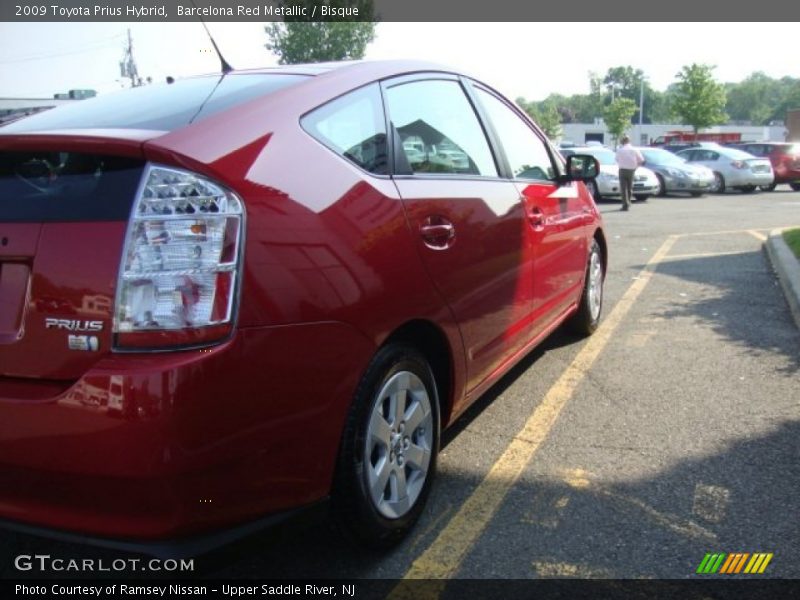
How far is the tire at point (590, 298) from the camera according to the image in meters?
5.27

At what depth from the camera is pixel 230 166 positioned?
203 centimetres

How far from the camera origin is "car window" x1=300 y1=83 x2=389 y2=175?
2439 mm

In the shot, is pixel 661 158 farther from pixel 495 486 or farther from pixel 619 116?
pixel 619 116

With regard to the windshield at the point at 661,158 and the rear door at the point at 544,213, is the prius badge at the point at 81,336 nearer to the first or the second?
the rear door at the point at 544,213

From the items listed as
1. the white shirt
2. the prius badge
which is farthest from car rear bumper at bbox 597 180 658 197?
the prius badge

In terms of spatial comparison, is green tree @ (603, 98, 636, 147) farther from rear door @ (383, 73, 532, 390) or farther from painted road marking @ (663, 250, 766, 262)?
rear door @ (383, 73, 532, 390)

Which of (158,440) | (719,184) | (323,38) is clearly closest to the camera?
(158,440)

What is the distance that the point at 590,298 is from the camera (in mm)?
5367

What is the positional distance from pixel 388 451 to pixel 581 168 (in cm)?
292

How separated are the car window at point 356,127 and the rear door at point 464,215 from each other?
87 millimetres

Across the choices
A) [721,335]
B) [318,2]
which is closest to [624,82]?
[318,2]

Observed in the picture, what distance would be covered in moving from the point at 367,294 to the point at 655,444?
194 cm

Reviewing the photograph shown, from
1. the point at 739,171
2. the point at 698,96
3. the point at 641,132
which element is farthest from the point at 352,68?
the point at 641,132

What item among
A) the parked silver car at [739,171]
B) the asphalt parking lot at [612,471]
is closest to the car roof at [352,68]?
the asphalt parking lot at [612,471]
